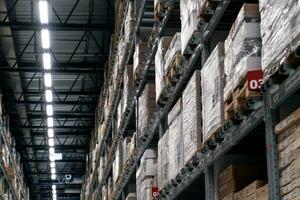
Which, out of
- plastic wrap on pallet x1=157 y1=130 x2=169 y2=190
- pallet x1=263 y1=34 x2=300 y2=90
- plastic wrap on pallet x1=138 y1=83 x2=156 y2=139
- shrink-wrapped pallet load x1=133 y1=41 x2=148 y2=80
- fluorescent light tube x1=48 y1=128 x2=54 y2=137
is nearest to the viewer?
pallet x1=263 y1=34 x2=300 y2=90

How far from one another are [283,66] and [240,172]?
155 cm

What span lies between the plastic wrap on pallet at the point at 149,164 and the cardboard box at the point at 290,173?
450 cm

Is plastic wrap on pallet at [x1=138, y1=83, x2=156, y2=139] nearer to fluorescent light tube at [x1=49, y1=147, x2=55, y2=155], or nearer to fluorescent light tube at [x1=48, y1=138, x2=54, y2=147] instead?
fluorescent light tube at [x1=48, y1=138, x2=54, y2=147]

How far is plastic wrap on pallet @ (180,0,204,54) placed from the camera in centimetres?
558

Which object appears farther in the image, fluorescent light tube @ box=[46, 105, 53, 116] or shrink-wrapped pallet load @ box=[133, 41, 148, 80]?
fluorescent light tube @ box=[46, 105, 53, 116]

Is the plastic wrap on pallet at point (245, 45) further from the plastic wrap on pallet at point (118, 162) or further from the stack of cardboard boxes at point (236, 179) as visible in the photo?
the plastic wrap on pallet at point (118, 162)

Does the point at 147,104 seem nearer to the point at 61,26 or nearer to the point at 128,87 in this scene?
the point at 128,87

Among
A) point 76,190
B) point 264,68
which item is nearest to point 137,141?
point 264,68

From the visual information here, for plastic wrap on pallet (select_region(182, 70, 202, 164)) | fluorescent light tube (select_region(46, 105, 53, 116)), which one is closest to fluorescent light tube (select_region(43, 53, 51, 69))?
fluorescent light tube (select_region(46, 105, 53, 116))

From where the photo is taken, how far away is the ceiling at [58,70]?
17.3 m

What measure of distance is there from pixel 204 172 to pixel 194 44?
44.9 inches

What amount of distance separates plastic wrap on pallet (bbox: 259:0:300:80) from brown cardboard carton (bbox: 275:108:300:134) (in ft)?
0.89

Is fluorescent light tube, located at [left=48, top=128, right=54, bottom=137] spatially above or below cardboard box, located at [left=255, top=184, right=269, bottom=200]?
above

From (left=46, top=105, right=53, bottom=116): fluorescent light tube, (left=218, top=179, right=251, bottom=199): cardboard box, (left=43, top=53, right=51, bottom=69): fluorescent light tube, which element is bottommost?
(left=218, top=179, right=251, bottom=199): cardboard box
